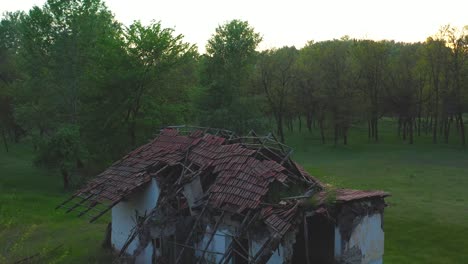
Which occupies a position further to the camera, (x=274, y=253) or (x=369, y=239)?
(x=369, y=239)

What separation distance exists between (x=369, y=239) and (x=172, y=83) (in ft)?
102

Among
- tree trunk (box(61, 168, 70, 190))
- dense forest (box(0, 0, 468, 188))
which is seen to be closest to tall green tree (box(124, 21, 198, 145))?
dense forest (box(0, 0, 468, 188))

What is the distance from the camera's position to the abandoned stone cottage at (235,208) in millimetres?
15562

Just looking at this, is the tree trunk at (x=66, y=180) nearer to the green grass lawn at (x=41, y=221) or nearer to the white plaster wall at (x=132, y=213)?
the green grass lawn at (x=41, y=221)

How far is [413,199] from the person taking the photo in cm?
3362

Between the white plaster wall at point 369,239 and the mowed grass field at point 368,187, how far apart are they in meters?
5.31

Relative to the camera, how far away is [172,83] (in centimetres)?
4484

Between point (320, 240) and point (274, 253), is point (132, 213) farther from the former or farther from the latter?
point (320, 240)

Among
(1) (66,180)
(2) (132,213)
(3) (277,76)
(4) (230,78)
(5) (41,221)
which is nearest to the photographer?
(2) (132,213)

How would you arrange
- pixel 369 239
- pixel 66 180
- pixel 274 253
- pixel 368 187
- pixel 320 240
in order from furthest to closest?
pixel 66 180 < pixel 368 187 < pixel 320 240 < pixel 369 239 < pixel 274 253

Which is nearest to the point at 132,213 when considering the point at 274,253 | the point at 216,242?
the point at 216,242

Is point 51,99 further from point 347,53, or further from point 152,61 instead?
point 347,53

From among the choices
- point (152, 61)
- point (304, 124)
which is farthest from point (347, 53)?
point (152, 61)

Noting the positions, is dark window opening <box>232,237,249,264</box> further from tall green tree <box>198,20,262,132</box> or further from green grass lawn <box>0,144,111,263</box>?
tall green tree <box>198,20,262,132</box>
